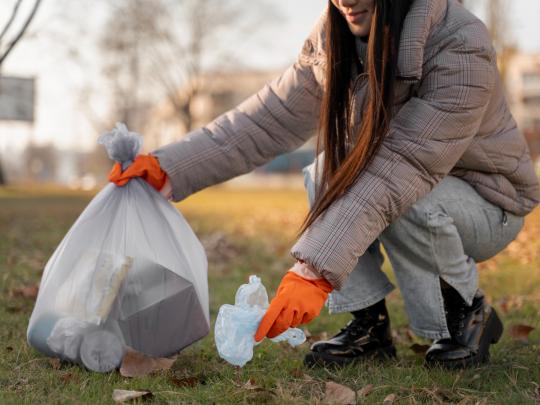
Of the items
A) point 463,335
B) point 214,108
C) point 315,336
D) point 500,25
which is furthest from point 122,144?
point 214,108

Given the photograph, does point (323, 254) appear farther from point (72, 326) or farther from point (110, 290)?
point (72, 326)

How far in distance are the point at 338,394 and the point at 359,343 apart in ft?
1.46

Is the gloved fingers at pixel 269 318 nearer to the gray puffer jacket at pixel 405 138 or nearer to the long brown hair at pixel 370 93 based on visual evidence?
the gray puffer jacket at pixel 405 138

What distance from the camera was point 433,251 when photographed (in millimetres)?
1976

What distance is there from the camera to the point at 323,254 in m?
1.64

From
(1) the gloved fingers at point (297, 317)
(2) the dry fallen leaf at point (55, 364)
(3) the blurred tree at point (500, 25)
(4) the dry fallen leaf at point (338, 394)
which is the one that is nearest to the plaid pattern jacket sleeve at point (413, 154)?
(1) the gloved fingers at point (297, 317)

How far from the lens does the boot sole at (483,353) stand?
79.5 inches

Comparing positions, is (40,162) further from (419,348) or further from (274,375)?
(274,375)

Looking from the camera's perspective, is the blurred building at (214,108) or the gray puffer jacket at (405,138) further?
the blurred building at (214,108)

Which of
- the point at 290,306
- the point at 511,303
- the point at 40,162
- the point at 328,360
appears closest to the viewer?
the point at 290,306

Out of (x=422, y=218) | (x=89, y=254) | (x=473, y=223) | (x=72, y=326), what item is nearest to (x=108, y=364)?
(x=72, y=326)

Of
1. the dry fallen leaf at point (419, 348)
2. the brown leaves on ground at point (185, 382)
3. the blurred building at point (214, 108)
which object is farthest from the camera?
the blurred building at point (214, 108)

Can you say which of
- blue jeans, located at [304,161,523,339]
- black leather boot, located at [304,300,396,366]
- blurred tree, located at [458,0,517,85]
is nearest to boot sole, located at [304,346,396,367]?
black leather boot, located at [304,300,396,366]

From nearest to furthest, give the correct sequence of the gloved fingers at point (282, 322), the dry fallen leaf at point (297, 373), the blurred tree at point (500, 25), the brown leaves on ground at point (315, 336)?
1. the gloved fingers at point (282, 322)
2. the dry fallen leaf at point (297, 373)
3. the brown leaves on ground at point (315, 336)
4. the blurred tree at point (500, 25)
